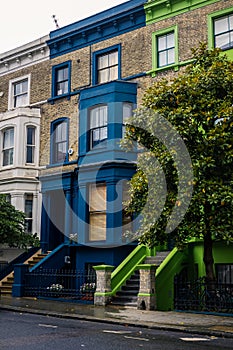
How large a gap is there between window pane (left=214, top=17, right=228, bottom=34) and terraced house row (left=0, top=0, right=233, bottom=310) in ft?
0.13

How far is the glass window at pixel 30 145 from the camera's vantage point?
1032 inches

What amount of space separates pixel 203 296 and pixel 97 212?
7.18 metres

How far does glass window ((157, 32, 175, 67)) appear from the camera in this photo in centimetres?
2248

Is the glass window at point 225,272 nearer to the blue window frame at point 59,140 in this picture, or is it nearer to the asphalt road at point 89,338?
the asphalt road at point 89,338

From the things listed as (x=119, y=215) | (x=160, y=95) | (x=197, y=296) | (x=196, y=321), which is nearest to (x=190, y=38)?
(x=160, y=95)

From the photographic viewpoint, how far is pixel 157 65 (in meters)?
22.8

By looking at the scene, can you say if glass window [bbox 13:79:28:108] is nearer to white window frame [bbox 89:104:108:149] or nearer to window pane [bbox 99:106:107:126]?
white window frame [bbox 89:104:108:149]

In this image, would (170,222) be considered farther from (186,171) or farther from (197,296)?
(197,296)

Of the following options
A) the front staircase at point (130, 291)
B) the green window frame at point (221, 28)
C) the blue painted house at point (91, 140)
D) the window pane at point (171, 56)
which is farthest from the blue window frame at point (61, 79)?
the front staircase at point (130, 291)

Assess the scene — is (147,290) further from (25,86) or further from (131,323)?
(25,86)

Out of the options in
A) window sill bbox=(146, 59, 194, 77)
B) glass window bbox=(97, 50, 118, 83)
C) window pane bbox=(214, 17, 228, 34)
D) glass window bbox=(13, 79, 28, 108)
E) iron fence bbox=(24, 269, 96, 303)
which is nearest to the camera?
iron fence bbox=(24, 269, 96, 303)

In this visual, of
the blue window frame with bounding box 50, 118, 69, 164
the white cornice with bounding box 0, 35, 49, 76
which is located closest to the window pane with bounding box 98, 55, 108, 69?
the blue window frame with bounding box 50, 118, 69, 164

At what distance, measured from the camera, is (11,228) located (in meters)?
21.2

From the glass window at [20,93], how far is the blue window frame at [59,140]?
9.29 ft
